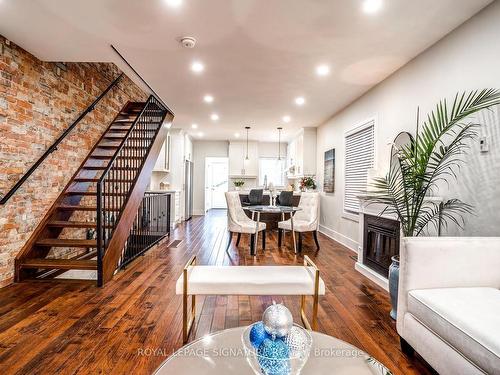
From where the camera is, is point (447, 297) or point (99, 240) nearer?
point (447, 297)

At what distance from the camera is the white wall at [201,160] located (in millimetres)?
9922

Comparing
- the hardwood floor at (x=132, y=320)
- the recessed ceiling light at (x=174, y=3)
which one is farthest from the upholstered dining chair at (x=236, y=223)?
the recessed ceiling light at (x=174, y=3)

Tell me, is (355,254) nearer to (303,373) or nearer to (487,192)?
(487,192)

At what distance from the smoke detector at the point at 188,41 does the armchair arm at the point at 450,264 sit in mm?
2779

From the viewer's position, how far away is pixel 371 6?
91.4 inches

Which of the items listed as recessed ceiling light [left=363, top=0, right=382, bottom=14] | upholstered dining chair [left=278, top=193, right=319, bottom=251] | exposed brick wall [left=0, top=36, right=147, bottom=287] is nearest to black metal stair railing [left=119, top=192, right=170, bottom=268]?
exposed brick wall [left=0, top=36, right=147, bottom=287]

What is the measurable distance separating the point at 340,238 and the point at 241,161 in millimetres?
5034

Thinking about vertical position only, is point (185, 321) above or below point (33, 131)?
below

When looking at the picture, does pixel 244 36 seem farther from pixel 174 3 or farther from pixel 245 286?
pixel 245 286

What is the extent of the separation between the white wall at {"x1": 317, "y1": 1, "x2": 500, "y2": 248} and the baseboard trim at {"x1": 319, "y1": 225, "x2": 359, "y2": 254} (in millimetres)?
1526

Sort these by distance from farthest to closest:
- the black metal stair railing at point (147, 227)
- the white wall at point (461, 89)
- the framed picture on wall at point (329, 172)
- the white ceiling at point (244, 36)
→ the framed picture on wall at point (329, 172), the black metal stair railing at point (147, 227), the white ceiling at point (244, 36), the white wall at point (461, 89)

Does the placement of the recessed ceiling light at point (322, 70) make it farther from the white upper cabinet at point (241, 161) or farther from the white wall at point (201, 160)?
the white wall at point (201, 160)

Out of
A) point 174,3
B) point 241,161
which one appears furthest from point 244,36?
point 241,161

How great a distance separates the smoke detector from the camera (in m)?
2.89
